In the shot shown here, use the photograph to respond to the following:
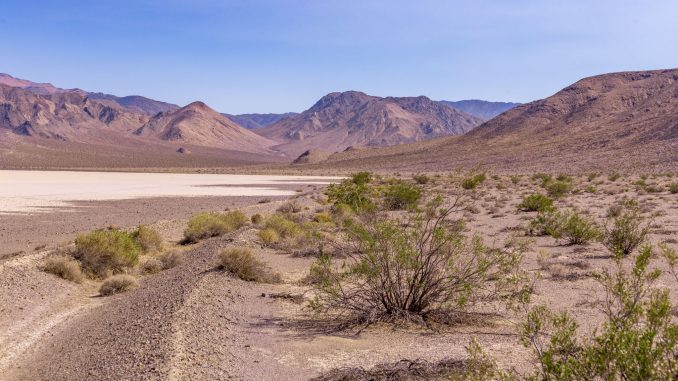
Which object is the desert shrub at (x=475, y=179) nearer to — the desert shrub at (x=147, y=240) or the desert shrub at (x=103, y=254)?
the desert shrub at (x=103, y=254)

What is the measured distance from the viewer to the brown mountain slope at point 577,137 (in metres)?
84.6

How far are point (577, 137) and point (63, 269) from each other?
100821 millimetres

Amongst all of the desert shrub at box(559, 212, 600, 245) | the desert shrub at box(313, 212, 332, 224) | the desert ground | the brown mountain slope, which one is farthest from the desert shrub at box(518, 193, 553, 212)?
the brown mountain slope

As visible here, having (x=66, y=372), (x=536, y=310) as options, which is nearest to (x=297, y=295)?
(x=66, y=372)

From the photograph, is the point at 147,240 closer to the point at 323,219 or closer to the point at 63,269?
the point at 63,269

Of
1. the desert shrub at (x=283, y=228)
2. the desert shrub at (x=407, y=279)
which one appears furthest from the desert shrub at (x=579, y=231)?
the desert shrub at (x=407, y=279)

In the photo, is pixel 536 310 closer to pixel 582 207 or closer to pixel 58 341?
pixel 58 341

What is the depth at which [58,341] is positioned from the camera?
995cm

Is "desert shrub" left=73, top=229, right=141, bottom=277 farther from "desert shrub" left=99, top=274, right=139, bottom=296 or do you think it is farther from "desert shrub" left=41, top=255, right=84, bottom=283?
"desert shrub" left=99, top=274, right=139, bottom=296

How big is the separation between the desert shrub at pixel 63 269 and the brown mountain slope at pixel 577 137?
68485 mm

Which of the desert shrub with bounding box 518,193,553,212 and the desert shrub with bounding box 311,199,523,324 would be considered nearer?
the desert shrub with bounding box 311,199,523,324

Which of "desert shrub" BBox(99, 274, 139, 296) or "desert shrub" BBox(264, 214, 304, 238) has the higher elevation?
"desert shrub" BBox(264, 214, 304, 238)

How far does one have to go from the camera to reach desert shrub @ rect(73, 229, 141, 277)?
15367 millimetres

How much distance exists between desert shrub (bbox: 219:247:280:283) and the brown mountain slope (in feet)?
217
